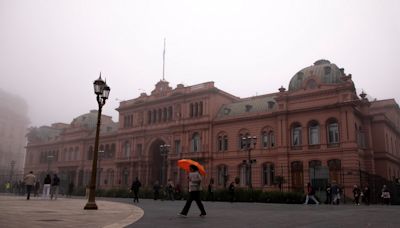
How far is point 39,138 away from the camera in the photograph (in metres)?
86.9

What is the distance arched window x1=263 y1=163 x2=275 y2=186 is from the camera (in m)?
45.4

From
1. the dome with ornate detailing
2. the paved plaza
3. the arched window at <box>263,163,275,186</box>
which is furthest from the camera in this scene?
the arched window at <box>263,163,275,186</box>

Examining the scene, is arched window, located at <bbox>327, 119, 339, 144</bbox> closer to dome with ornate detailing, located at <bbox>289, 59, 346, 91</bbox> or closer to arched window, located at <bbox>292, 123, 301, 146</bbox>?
arched window, located at <bbox>292, 123, 301, 146</bbox>

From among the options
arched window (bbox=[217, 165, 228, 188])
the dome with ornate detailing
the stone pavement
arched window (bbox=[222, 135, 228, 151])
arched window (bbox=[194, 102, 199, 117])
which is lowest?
the stone pavement

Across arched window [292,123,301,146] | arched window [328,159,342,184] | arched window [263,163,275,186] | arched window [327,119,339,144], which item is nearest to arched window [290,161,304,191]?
arched window [292,123,301,146]

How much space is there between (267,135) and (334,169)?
9.94 metres

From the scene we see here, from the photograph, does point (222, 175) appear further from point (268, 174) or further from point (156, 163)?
point (156, 163)

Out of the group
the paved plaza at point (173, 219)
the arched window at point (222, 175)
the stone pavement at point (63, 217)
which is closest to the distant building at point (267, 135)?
the arched window at point (222, 175)

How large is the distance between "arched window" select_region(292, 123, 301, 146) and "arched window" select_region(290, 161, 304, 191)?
2512 millimetres

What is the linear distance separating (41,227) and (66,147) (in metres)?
73.2

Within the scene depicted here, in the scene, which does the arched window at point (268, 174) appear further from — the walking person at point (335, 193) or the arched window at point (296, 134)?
the walking person at point (335, 193)

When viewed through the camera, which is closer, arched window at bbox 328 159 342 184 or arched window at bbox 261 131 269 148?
arched window at bbox 328 159 342 184

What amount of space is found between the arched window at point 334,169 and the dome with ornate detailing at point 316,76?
Answer: 30.2 feet

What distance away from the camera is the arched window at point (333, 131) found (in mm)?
41312
